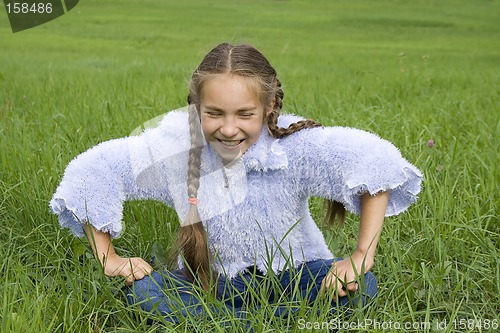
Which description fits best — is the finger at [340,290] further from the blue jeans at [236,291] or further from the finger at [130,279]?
the finger at [130,279]

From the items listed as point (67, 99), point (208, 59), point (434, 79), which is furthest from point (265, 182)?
point (434, 79)

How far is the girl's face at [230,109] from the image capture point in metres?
1.90

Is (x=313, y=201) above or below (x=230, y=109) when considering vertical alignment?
below

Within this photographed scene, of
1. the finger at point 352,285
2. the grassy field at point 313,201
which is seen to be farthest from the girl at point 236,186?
the grassy field at point 313,201

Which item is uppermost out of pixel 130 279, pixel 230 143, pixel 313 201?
pixel 230 143

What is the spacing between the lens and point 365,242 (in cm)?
192

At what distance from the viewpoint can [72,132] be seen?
3.27 m

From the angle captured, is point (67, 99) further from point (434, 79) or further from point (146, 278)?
point (434, 79)

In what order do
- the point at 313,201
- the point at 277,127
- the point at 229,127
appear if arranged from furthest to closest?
the point at 313,201
the point at 277,127
the point at 229,127

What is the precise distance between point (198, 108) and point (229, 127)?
0.51ft

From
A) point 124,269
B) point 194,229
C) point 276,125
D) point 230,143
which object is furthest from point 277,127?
point 124,269

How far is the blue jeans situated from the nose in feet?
1.20

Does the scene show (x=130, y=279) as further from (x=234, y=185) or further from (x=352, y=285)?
(x=352, y=285)

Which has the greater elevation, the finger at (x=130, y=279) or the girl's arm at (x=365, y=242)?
the girl's arm at (x=365, y=242)
